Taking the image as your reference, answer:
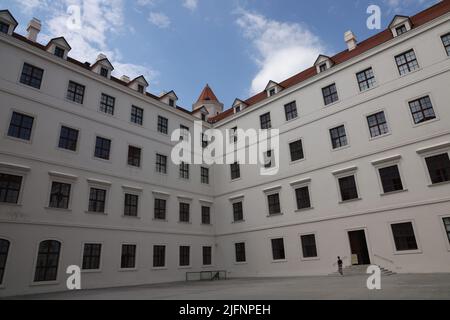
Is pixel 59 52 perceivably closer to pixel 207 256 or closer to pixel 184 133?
pixel 184 133

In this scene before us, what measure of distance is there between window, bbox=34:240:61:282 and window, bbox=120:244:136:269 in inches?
177

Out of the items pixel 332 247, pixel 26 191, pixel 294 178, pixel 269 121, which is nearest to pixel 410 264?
pixel 332 247

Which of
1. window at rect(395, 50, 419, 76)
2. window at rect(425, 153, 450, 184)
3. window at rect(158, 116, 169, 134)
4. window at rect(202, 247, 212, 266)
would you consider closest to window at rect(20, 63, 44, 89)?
window at rect(158, 116, 169, 134)

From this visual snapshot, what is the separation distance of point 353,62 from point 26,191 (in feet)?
81.2

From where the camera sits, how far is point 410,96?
20141mm

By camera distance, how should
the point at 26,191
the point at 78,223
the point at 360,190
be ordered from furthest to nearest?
the point at 360,190
the point at 78,223
the point at 26,191

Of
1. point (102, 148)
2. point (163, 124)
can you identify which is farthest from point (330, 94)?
point (102, 148)

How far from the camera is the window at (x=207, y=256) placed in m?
27.6

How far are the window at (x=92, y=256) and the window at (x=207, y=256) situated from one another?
10167mm

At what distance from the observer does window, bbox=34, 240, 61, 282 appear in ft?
56.7

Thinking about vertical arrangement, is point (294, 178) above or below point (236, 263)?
above

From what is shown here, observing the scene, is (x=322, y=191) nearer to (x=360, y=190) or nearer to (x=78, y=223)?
(x=360, y=190)

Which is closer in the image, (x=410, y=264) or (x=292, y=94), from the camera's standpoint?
(x=410, y=264)

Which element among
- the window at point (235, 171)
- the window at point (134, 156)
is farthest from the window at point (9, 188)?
the window at point (235, 171)
